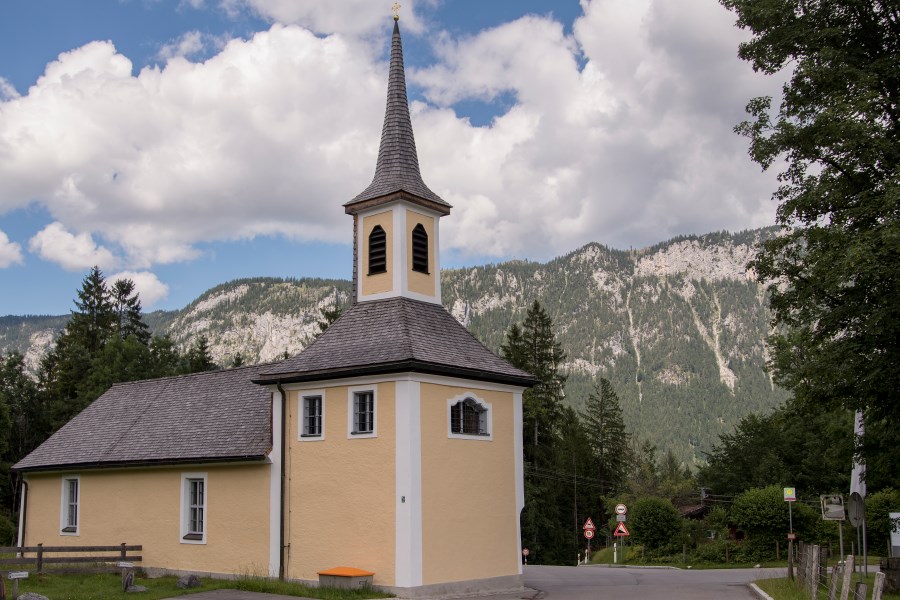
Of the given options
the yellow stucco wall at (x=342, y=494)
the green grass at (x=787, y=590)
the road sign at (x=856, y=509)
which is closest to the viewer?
the green grass at (x=787, y=590)

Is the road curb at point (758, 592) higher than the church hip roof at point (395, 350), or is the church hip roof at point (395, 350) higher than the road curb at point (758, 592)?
the church hip roof at point (395, 350)

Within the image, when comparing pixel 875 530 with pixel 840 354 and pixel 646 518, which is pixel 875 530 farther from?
pixel 840 354

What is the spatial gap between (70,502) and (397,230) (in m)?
13.8

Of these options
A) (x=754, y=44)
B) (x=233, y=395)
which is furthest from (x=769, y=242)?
(x=233, y=395)

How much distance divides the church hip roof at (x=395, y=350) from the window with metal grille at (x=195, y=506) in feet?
12.4

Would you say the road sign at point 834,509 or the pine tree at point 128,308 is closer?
Result: the road sign at point 834,509

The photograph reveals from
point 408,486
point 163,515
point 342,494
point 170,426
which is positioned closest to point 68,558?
point 163,515

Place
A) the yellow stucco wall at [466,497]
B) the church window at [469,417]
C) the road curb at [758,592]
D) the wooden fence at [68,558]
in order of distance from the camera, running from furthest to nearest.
Answer: the wooden fence at [68,558]
the church window at [469,417]
the yellow stucco wall at [466,497]
the road curb at [758,592]

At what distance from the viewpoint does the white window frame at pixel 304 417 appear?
21.5 metres

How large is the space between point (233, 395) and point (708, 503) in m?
46.0

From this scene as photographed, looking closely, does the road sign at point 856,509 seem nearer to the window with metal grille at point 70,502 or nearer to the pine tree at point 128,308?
the window with metal grille at point 70,502

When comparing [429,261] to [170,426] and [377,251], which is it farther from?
[170,426]

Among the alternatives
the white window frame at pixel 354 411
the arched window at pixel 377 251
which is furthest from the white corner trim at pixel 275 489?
the arched window at pixel 377 251

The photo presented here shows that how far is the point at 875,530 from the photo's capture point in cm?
4031
